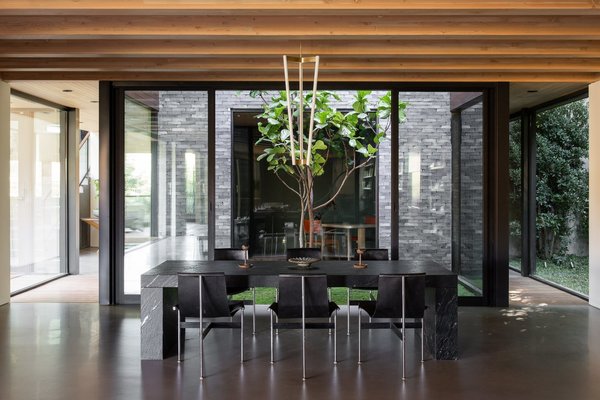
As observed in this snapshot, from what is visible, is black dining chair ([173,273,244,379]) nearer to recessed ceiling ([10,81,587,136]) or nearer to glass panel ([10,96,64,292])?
recessed ceiling ([10,81,587,136])

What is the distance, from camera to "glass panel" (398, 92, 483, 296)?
6.93 meters

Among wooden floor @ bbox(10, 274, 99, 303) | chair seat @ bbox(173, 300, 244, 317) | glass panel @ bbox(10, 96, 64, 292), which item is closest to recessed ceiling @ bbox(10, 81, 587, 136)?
glass panel @ bbox(10, 96, 64, 292)

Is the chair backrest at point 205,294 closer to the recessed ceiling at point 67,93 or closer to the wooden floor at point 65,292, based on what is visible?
the wooden floor at point 65,292

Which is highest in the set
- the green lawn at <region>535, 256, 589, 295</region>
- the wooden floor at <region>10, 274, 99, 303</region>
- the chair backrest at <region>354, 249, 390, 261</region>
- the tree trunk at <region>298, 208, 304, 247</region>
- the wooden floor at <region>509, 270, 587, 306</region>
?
the tree trunk at <region>298, 208, 304, 247</region>

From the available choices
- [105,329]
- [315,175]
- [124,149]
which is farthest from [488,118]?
[105,329]

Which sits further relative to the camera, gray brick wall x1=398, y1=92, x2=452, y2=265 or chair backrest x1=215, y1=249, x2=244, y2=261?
gray brick wall x1=398, y1=92, x2=452, y2=265

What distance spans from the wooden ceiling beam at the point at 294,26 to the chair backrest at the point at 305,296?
6.72 ft

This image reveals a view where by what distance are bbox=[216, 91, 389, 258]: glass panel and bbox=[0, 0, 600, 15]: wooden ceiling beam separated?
292cm

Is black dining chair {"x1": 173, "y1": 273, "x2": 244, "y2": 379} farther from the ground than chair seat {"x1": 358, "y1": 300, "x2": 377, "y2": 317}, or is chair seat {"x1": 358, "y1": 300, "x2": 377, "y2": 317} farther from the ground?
black dining chair {"x1": 173, "y1": 273, "x2": 244, "y2": 379}

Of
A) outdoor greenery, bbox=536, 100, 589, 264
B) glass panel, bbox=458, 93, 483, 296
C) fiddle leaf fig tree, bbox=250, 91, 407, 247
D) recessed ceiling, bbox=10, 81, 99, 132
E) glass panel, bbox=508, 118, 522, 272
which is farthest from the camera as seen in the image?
glass panel, bbox=508, 118, 522, 272

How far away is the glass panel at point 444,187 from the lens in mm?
6926

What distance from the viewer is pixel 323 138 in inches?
285

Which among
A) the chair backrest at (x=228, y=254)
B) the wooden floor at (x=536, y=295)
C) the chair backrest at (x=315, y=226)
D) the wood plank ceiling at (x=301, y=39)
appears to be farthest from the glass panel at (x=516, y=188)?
the chair backrest at (x=228, y=254)

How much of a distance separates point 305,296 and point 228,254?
178 centimetres
